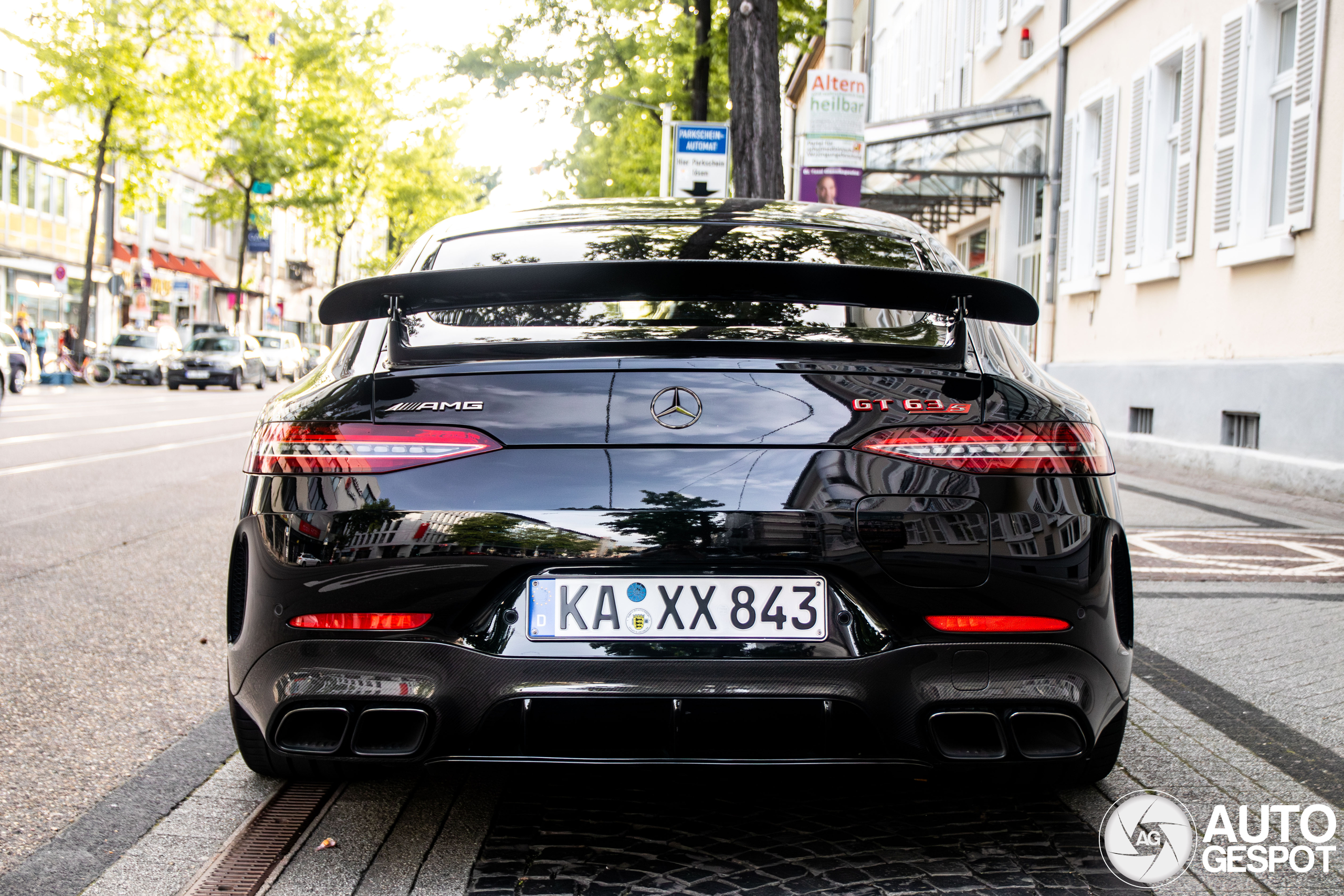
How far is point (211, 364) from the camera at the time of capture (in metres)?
37.7

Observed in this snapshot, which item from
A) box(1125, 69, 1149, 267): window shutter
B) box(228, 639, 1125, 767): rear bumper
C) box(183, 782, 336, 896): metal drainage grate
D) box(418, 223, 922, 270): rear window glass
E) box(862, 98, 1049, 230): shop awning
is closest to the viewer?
box(228, 639, 1125, 767): rear bumper

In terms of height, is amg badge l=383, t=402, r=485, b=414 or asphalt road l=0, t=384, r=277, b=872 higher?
amg badge l=383, t=402, r=485, b=414

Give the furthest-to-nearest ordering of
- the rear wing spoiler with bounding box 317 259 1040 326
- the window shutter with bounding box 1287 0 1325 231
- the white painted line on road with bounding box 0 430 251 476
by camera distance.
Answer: the white painted line on road with bounding box 0 430 251 476 → the window shutter with bounding box 1287 0 1325 231 → the rear wing spoiler with bounding box 317 259 1040 326

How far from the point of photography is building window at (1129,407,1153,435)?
1473 cm

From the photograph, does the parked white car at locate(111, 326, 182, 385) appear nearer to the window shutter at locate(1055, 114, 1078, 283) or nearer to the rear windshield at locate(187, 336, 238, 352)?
the rear windshield at locate(187, 336, 238, 352)

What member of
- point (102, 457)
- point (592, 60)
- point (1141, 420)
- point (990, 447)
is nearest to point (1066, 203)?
point (1141, 420)

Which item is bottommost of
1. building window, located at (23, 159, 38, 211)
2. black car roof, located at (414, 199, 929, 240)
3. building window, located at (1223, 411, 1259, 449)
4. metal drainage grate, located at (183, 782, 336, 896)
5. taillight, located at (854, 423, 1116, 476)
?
metal drainage grate, located at (183, 782, 336, 896)

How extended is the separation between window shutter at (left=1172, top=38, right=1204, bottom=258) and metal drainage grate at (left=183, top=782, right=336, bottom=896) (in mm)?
12394

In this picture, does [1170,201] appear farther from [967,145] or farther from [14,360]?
[14,360]

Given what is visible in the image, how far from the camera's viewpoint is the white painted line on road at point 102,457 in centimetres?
1182

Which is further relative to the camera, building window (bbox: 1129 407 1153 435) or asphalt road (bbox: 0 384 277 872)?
building window (bbox: 1129 407 1153 435)

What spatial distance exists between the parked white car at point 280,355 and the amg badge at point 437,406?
47.4 meters

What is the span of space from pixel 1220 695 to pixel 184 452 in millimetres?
12129

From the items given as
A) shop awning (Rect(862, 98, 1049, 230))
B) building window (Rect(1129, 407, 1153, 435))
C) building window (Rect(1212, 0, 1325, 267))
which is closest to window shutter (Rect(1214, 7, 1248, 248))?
building window (Rect(1212, 0, 1325, 267))
